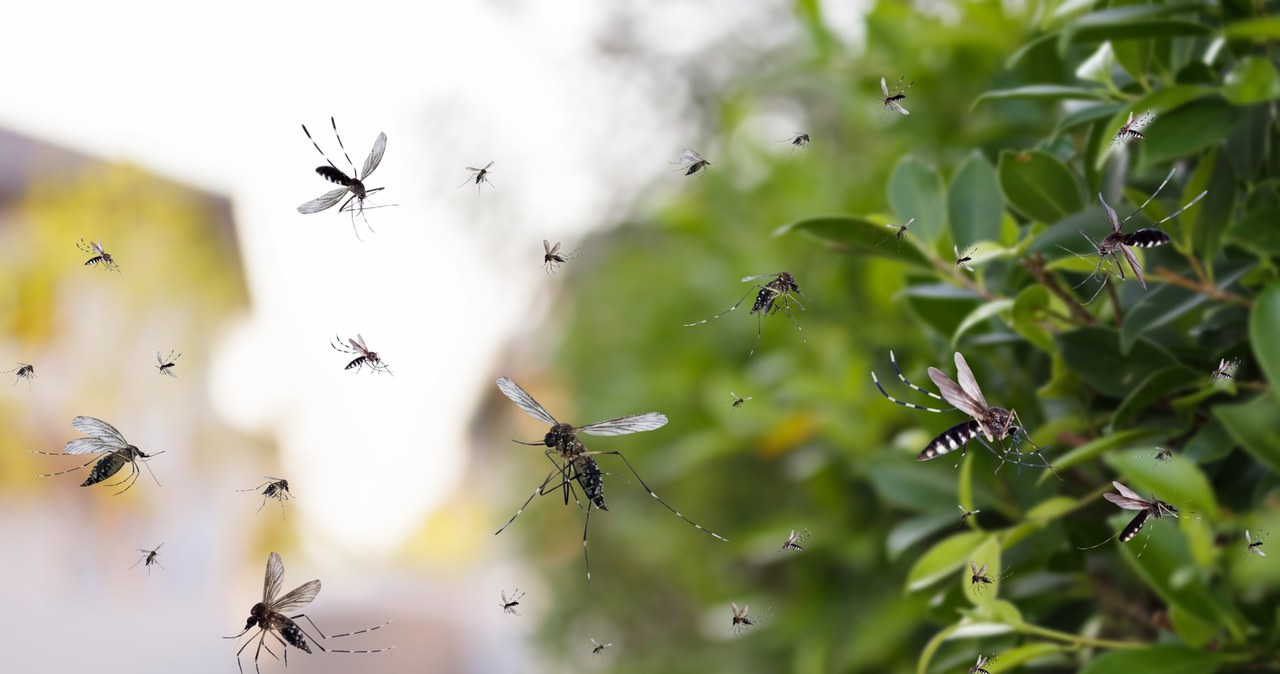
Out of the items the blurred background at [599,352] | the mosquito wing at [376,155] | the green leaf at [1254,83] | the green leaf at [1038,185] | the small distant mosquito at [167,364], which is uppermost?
the mosquito wing at [376,155]

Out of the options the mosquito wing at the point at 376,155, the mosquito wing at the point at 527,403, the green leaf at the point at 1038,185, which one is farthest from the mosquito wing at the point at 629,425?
the green leaf at the point at 1038,185

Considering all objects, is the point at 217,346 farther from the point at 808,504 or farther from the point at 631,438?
Result: the point at 808,504

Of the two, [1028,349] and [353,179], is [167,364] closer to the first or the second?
[353,179]

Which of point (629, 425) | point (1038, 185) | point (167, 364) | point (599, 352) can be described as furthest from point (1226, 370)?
point (599, 352)

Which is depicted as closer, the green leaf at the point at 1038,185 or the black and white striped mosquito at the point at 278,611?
the black and white striped mosquito at the point at 278,611

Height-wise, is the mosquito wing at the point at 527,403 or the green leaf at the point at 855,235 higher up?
the mosquito wing at the point at 527,403

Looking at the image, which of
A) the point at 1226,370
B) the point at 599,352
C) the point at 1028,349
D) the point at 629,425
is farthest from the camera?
the point at 599,352

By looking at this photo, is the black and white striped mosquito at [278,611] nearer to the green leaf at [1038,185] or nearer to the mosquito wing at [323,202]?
the mosquito wing at [323,202]

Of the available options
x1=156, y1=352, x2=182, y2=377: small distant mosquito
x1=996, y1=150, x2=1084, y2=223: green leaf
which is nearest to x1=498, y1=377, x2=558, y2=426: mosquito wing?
x1=156, y1=352, x2=182, y2=377: small distant mosquito
